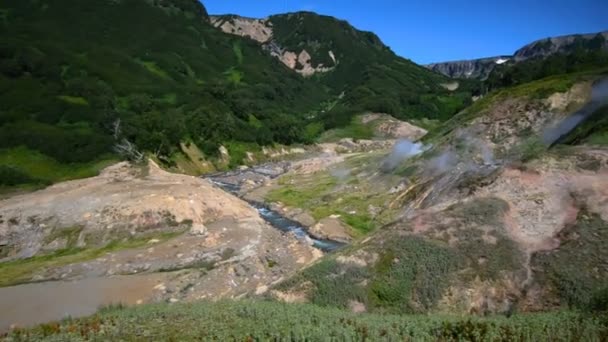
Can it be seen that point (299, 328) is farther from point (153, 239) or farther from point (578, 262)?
point (153, 239)

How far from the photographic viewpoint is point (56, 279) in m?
43.8

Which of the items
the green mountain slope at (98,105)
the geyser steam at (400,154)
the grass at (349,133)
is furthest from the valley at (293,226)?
the grass at (349,133)

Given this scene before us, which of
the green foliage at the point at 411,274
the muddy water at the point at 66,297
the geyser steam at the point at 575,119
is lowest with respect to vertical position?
the muddy water at the point at 66,297

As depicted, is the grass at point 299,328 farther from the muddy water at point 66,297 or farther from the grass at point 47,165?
the grass at point 47,165

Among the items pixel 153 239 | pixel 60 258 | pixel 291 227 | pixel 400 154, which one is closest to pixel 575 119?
pixel 400 154

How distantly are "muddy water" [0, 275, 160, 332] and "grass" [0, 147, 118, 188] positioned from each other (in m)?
45.9

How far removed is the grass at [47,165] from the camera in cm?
8488

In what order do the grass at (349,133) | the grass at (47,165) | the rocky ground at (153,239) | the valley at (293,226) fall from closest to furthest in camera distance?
the valley at (293,226) < the rocky ground at (153,239) < the grass at (47,165) < the grass at (349,133)

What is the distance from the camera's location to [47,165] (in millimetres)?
87938

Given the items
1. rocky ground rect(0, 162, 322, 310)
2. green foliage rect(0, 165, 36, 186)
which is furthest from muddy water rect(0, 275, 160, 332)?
green foliage rect(0, 165, 36, 186)

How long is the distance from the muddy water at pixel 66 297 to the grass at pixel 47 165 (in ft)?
150

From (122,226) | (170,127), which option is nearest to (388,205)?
(122,226)

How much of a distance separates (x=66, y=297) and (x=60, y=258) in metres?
10.8

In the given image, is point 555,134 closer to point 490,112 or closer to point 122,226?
point 490,112
